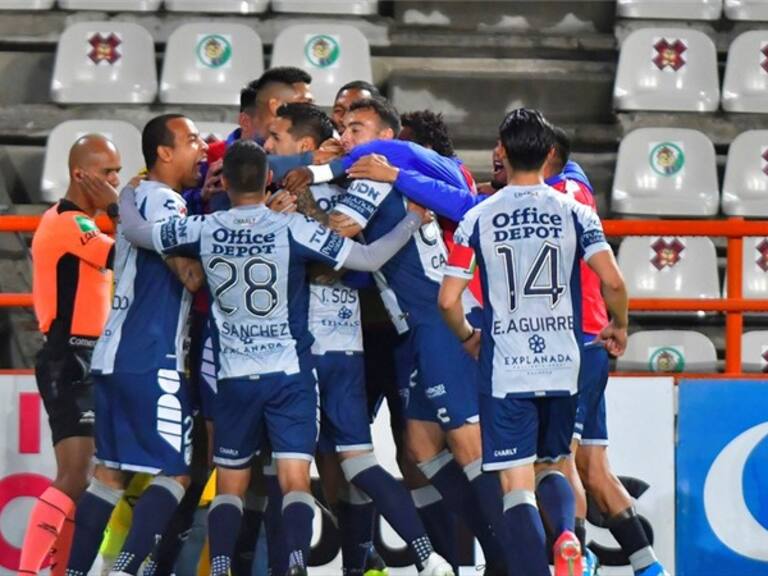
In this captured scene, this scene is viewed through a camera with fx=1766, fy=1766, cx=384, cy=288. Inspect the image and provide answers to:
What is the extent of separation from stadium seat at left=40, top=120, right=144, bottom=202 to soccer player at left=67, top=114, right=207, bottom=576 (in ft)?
9.81

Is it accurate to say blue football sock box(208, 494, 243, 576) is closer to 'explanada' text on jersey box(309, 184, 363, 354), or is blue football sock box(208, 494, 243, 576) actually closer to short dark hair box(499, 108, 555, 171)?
'explanada' text on jersey box(309, 184, 363, 354)

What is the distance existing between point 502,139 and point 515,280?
51 cm

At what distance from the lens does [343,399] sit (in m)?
6.86

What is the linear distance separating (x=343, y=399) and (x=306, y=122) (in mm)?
1110

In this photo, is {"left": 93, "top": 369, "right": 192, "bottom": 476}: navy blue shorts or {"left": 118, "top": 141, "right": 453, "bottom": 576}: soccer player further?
{"left": 93, "top": 369, "right": 192, "bottom": 476}: navy blue shorts

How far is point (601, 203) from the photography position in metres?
10.3

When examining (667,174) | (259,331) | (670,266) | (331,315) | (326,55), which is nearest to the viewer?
(259,331)

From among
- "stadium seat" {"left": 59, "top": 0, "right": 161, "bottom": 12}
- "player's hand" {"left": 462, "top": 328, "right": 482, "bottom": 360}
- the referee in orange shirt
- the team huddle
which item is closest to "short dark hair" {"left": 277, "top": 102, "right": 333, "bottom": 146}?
the team huddle

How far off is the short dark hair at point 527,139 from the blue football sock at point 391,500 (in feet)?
4.35

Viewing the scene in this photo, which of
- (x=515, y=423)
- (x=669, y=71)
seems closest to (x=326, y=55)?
(x=669, y=71)

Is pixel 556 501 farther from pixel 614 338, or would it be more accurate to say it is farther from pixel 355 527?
pixel 355 527

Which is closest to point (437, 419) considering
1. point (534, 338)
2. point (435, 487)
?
point (435, 487)

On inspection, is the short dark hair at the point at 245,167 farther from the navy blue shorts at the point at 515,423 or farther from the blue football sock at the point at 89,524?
the blue football sock at the point at 89,524

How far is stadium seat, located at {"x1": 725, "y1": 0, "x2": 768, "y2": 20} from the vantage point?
1096cm
